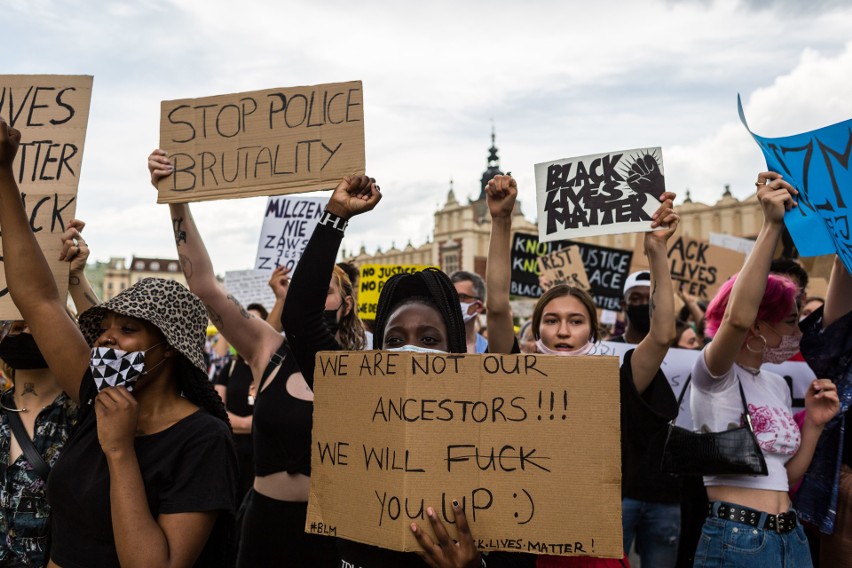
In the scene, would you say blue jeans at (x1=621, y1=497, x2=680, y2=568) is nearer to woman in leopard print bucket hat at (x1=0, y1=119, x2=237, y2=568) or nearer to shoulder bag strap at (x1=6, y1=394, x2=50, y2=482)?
woman in leopard print bucket hat at (x1=0, y1=119, x2=237, y2=568)

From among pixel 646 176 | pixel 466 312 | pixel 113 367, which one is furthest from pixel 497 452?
pixel 466 312

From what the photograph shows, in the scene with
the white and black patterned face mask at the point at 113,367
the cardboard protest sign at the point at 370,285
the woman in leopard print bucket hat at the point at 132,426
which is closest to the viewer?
the woman in leopard print bucket hat at the point at 132,426

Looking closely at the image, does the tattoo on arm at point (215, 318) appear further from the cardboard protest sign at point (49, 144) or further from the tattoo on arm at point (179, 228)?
the cardboard protest sign at point (49, 144)

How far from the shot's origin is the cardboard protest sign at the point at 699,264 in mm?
8055

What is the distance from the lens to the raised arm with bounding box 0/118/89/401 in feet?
8.82

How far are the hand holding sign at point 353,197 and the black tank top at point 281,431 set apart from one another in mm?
922

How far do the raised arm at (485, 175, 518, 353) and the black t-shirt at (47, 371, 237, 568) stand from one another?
4.02 ft

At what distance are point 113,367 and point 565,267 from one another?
20.5 feet

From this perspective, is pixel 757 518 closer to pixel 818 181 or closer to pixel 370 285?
pixel 818 181

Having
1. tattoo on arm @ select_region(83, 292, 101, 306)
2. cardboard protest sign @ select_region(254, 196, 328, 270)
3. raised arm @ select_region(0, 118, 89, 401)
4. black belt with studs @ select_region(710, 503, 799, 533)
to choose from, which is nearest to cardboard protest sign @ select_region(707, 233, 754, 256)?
cardboard protest sign @ select_region(254, 196, 328, 270)

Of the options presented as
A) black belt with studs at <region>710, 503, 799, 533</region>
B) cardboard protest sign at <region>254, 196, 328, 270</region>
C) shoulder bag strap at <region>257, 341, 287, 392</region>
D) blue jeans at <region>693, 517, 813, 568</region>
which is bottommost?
blue jeans at <region>693, 517, 813, 568</region>

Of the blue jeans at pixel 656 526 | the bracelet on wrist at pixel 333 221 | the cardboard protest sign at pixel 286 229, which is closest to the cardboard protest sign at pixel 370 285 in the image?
the cardboard protest sign at pixel 286 229

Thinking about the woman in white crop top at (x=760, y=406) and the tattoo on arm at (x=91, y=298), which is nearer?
the woman in white crop top at (x=760, y=406)

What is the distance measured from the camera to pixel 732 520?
3.03 m
